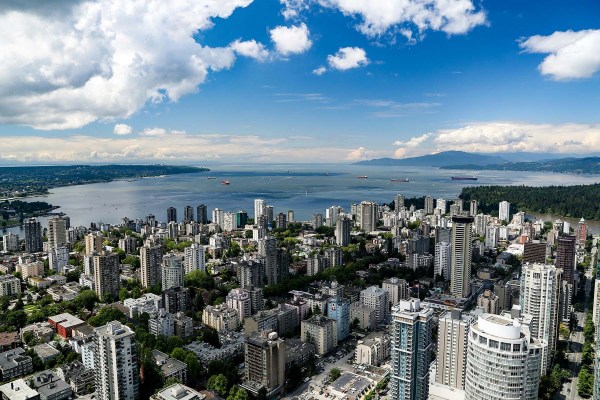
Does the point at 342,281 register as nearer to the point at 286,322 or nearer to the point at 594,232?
the point at 286,322

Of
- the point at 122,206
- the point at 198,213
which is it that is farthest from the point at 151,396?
the point at 122,206

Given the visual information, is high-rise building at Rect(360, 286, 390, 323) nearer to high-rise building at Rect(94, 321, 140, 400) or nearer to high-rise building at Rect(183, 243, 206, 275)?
high-rise building at Rect(94, 321, 140, 400)

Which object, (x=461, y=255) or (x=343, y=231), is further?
(x=343, y=231)

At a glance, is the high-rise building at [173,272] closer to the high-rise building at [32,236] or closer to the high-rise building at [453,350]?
the high-rise building at [453,350]

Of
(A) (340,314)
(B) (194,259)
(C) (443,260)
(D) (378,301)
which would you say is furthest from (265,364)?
(C) (443,260)

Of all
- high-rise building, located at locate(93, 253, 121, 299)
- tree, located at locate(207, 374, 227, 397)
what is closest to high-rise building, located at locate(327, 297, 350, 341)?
tree, located at locate(207, 374, 227, 397)

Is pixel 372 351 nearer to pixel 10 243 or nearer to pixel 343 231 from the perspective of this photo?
pixel 343 231

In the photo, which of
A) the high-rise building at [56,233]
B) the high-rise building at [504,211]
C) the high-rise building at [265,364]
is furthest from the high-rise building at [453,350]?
the high-rise building at [504,211]
